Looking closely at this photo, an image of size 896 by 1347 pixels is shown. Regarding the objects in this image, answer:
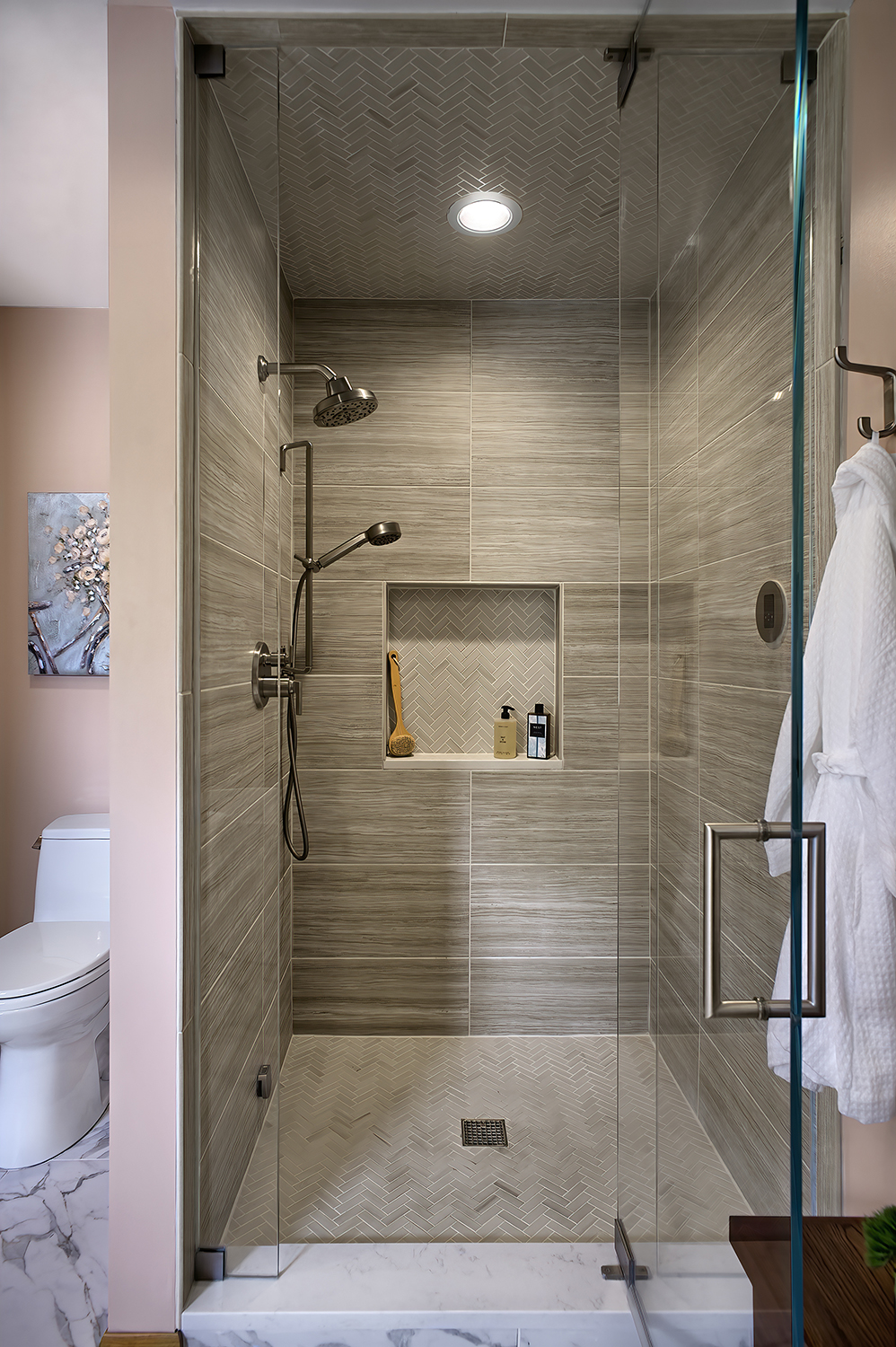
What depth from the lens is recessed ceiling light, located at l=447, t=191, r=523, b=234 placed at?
1.93 m

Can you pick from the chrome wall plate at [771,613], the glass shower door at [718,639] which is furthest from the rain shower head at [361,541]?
the chrome wall plate at [771,613]

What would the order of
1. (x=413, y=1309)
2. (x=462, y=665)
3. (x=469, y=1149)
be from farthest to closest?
(x=462, y=665), (x=469, y=1149), (x=413, y=1309)

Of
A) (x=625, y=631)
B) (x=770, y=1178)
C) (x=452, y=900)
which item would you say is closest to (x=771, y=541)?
(x=770, y=1178)

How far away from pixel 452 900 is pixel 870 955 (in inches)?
76.9

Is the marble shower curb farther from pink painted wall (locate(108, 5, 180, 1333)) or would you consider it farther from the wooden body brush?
the wooden body brush

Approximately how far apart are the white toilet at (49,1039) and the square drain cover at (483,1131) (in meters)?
0.97

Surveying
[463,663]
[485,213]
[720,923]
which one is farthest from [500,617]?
[720,923]

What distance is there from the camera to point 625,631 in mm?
1451

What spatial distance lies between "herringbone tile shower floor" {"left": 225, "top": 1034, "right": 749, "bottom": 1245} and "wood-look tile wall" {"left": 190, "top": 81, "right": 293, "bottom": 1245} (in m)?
0.13

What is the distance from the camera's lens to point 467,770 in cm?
249

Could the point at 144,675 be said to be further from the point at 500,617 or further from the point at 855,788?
the point at 500,617

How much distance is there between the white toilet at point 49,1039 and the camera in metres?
1.86

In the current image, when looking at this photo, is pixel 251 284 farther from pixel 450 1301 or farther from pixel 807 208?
pixel 450 1301

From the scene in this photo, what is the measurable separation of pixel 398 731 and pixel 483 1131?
118cm
